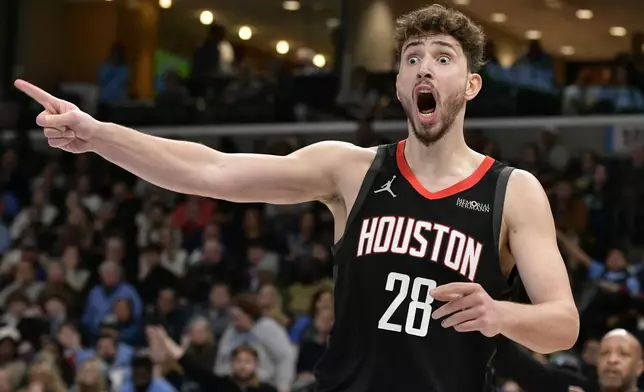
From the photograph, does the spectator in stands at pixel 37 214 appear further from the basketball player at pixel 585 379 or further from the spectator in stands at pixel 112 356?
the basketball player at pixel 585 379

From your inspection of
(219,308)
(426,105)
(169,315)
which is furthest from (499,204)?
(169,315)

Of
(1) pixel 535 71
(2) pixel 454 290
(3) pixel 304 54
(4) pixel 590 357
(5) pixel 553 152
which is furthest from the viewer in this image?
(3) pixel 304 54

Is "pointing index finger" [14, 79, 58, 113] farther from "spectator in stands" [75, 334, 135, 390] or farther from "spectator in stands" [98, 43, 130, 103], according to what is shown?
"spectator in stands" [98, 43, 130, 103]

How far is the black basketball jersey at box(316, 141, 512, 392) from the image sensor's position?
3430 millimetres

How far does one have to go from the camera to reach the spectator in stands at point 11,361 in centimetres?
999

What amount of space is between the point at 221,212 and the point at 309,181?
31.6 ft

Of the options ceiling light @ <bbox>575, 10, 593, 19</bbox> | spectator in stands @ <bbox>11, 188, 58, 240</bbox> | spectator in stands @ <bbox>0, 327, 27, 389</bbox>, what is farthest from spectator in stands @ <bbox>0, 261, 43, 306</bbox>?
ceiling light @ <bbox>575, 10, 593, 19</bbox>

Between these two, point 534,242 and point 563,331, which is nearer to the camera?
point 563,331

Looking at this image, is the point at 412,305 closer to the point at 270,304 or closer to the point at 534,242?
the point at 534,242

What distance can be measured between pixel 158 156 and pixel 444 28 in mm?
919

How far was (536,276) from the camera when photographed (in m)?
3.41

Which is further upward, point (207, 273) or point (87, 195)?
point (87, 195)

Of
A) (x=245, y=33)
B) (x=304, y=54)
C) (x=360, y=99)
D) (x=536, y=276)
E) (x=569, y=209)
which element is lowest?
(x=536, y=276)

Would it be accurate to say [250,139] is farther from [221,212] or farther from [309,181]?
[309,181]
